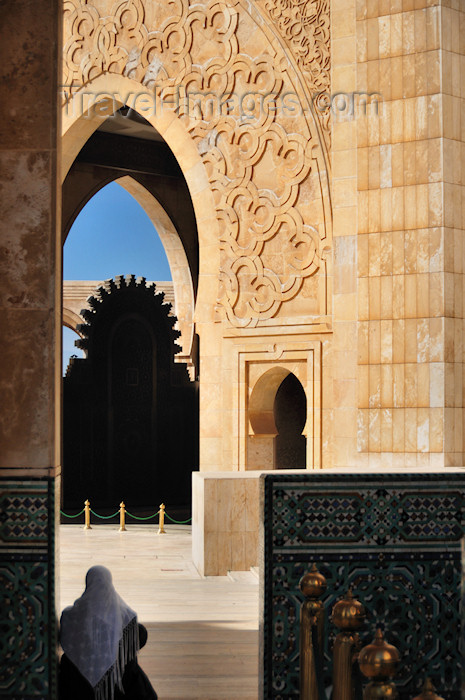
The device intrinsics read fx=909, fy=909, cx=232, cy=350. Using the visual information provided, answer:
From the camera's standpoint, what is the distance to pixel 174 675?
11.9 ft

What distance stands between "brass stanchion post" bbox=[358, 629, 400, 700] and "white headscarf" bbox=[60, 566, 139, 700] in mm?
1588

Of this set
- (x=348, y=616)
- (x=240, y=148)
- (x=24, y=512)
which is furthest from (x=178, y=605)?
(x=240, y=148)

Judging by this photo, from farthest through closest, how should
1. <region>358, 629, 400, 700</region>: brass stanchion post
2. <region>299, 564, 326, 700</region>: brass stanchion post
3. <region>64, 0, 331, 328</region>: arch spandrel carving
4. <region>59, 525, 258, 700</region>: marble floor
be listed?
<region>64, 0, 331, 328</region>: arch spandrel carving → <region>59, 525, 258, 700</region>: marble floor → <region>299, 564, 326, 700</region>: brass stanchion post → <region>358, 629, 400, 700</region>: brass stanchion post

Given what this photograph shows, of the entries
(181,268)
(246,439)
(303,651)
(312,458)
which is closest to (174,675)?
(303,651)

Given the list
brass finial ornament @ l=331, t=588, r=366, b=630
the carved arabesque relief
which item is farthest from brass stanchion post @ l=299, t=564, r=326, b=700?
the carved arabesque relief

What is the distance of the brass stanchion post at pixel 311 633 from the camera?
2.14m

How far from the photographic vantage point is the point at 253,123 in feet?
27.3

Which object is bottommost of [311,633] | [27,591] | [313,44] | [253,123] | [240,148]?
[27,591]

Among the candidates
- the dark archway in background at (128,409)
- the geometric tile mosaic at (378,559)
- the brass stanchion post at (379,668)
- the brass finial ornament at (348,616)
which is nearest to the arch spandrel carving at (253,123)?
the dark archway in background at (128,409)

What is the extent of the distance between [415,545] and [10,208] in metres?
1.84

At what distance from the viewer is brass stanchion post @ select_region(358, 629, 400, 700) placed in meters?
1.42

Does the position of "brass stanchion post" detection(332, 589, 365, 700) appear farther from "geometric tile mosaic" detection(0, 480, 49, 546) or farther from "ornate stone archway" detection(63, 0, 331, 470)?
"ornate stone archway" detection(63, 0, 331, 470)

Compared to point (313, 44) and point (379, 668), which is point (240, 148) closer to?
point (313, 44)

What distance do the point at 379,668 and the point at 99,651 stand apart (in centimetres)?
166
